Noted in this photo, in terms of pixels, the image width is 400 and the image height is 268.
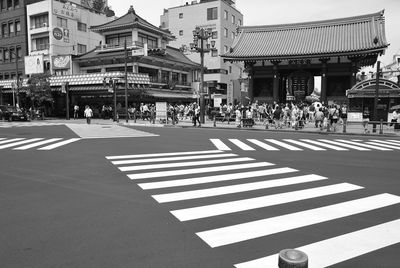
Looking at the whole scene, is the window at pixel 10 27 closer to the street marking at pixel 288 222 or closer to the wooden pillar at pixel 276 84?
the wooden pillar at pixel 276 84

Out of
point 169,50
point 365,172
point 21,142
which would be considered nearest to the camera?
point 365,172

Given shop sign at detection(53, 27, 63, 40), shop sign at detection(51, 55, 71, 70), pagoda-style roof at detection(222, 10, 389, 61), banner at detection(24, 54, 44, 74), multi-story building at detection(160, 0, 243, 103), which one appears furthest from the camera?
multi-story building at detection(160, 0, 243, 103)

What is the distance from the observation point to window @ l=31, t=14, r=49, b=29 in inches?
1854

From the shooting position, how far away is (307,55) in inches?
1133

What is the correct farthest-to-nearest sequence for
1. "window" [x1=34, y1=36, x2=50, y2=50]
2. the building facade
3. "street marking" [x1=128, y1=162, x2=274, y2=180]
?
"window" [x1=34, y1=36, x2=50, y2=50] → the building facade → "street marking" [x1=128, y1=162, x2=274, y2=180]

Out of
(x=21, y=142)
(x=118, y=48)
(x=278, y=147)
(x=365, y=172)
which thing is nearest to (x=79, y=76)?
(x=118, y=48)

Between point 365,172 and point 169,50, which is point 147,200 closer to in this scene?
point 365,172

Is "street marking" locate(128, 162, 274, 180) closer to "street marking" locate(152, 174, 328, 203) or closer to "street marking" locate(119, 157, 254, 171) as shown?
"street marking" locate(119, 157, 254, 171)

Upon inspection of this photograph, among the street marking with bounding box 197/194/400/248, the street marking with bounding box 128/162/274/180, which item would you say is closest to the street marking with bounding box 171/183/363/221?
the street marking with bounding box 197/194/400/248

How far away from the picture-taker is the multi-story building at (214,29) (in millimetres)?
59094

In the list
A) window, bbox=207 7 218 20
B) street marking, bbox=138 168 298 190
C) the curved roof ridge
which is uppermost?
window, bbox=207 7 218 20

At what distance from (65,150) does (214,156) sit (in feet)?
19.8

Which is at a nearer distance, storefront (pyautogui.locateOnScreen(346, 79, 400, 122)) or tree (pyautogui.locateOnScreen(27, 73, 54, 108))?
storefront (pyautogui.locateOnScreen(346, 79, 400, 122))

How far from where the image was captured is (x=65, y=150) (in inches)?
525
